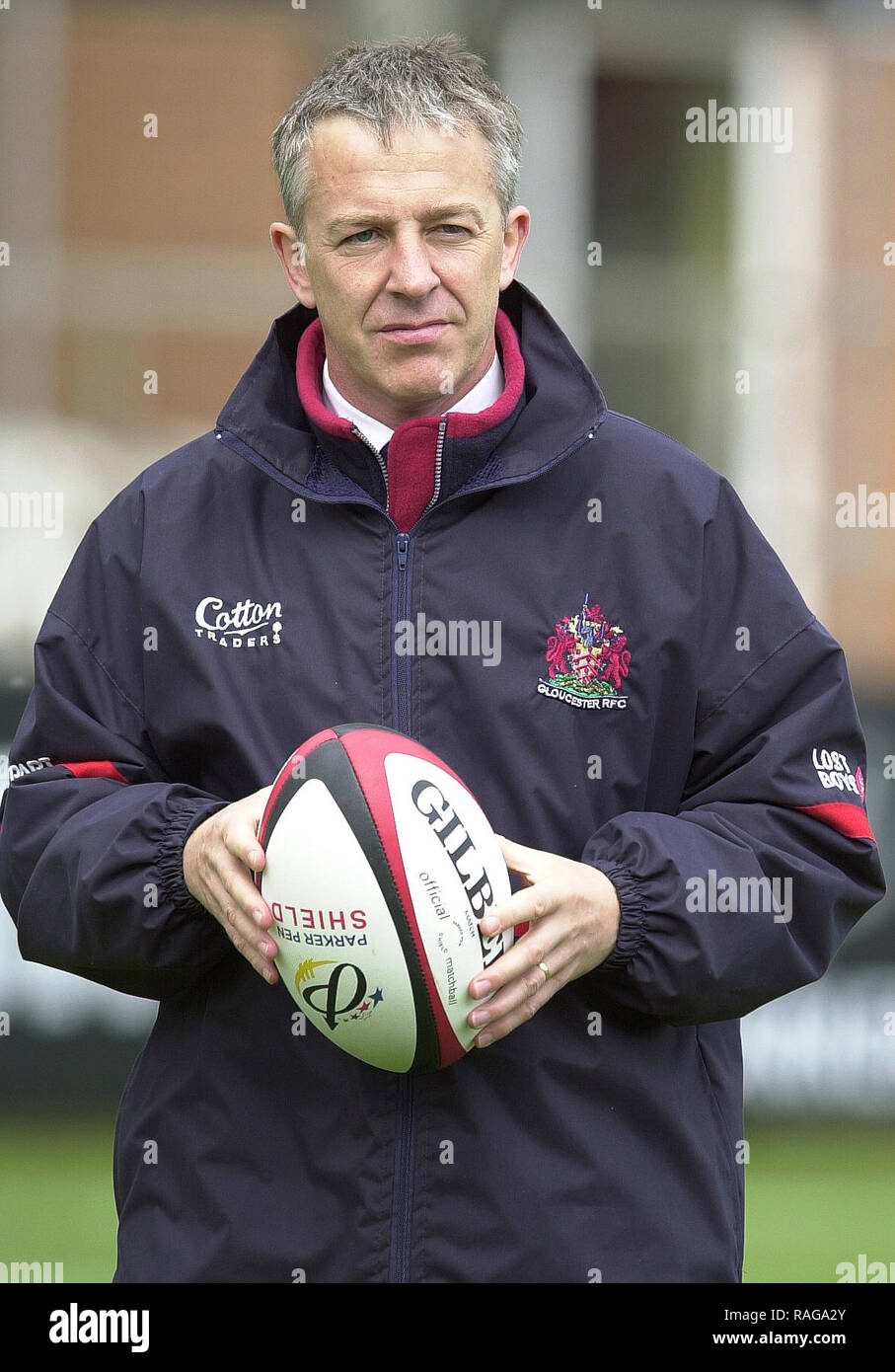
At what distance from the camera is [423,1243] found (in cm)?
214

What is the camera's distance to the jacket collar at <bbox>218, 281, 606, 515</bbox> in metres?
2.31

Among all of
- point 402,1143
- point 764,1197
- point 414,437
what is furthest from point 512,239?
point 764,1197

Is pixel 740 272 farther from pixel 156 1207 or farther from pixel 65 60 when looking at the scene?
pixel 156 1207

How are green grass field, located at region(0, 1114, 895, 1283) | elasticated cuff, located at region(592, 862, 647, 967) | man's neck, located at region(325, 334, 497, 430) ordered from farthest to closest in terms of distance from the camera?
green grass field, located at region(0, 1114, 895, 1283)
man's neck, located at region(325, 334, 497, 430)
elasticated cuff, located at region(592, 862, 647, 967)

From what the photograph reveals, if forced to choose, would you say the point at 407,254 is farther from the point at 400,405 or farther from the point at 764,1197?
the point at 764,1197

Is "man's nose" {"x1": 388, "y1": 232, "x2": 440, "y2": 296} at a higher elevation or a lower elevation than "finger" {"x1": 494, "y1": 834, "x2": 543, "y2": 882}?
higher

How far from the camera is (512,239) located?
8.21ft

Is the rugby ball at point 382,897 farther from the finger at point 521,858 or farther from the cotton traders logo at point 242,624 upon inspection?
the cotton traders logo at point 242,624

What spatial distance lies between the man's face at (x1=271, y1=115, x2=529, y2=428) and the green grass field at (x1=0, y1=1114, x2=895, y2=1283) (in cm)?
300

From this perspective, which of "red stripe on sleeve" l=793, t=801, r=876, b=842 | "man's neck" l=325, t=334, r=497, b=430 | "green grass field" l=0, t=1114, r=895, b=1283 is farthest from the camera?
"green grass field" l=0, t=1114, r=895, b=1283

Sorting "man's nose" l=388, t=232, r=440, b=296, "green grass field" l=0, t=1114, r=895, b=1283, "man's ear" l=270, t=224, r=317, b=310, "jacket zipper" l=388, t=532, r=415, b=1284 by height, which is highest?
"man's ear" l=270, t=224, r=317, b=310

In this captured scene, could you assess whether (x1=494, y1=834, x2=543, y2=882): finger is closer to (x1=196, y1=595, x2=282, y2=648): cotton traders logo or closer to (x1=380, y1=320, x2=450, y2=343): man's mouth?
(x1=196, y1=595, x2=282, y2=648): cotton traders logo

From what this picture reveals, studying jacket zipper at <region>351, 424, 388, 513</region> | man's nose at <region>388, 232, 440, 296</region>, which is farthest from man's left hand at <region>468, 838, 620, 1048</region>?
man's nose at <region>388, 232, 440, 296</region>

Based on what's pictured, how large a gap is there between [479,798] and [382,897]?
238 mm
